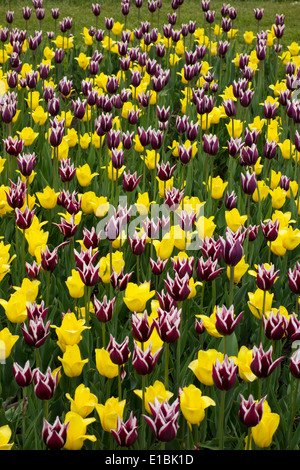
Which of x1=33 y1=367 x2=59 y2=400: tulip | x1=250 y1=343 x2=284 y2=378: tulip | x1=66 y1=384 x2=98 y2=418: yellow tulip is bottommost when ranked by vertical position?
x1=66 y1=384 x2=98 y2=418: yellow tulip

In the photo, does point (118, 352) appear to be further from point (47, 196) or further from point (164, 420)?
point (47, 196)

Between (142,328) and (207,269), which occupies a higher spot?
(207,269)

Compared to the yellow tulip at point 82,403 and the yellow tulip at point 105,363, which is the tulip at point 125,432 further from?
the yellow tulip at point 105,363

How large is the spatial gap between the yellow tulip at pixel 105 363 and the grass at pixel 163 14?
829cm

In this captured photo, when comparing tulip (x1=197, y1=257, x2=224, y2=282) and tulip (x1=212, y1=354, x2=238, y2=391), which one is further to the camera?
tulip (x1=197, y1=257, x2=224, y2=282)

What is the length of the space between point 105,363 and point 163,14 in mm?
10533

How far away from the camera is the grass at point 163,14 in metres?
10.7

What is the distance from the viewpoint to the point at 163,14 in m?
11.8

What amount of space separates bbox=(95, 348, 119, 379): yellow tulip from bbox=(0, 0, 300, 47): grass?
829cm

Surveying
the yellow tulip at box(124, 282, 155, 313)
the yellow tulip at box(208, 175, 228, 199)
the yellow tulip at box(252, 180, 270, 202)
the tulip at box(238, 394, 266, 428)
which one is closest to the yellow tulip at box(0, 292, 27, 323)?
the yellow tulip at box(124, 282, 155, 313)

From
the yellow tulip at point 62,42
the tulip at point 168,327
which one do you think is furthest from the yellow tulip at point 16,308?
the yellow tulip at point 62,42

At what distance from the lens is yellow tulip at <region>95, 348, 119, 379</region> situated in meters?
2.29

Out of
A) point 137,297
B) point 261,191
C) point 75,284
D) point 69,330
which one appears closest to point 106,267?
point 75,284

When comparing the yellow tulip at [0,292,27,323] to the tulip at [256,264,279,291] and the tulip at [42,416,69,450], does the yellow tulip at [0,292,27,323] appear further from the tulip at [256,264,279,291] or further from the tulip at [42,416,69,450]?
the tulip at [256,264,279,291]
